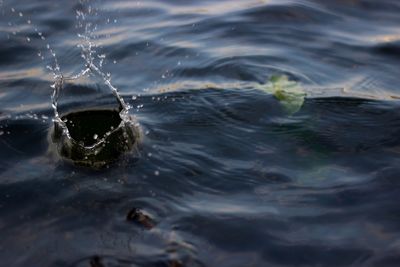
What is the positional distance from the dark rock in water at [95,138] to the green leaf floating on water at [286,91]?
4.14 feet

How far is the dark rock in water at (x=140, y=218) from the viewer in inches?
132

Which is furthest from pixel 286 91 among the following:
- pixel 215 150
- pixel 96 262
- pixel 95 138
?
pixel 96 262

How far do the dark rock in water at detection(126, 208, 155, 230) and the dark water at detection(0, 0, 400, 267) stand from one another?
0.01 meters

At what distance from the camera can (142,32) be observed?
637 centimetres

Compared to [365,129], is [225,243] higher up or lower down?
lower down

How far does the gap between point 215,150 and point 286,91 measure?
3.66ft

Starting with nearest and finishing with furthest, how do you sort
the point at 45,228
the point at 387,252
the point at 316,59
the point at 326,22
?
the point at 387,252, the point at 45,228, the point at 316,59, the point at 326,22

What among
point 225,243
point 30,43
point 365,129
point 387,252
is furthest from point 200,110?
point 30,43

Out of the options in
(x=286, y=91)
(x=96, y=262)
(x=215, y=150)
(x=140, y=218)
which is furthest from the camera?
(x=286, y=91)

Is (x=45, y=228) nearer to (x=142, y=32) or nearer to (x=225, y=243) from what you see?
(x=225, y=243)

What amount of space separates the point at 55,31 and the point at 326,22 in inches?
123

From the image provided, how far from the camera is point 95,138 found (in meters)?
4.21

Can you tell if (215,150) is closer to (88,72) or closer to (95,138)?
(95,138)

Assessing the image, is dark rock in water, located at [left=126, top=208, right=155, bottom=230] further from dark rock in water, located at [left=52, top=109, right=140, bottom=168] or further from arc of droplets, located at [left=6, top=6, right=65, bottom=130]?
arc of droplets, located at [left=6, top=6, right=65, bottom=130]
